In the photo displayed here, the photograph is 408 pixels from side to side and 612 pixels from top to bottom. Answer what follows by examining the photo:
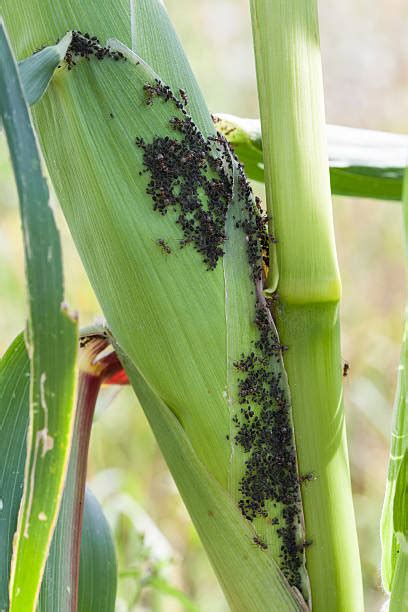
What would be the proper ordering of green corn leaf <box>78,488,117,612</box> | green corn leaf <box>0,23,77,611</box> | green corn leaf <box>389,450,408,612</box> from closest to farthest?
green corn leaf <box>0,23,77,611</box>, green corn leaf <box>389,450,408,612</box>, green corn leaf <box>78,488,117,612</box>

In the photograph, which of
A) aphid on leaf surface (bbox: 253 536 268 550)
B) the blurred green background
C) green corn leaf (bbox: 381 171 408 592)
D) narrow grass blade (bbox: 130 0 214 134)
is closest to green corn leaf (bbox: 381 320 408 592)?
green corn leaf (bbox: 381 171 408 592)

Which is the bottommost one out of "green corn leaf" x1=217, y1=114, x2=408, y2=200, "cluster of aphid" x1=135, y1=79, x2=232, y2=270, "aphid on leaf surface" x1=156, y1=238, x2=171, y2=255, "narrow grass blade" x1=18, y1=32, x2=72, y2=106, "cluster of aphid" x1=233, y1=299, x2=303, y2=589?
"cluster of aphid" x1=233, y1=299, x2=303, y2=589

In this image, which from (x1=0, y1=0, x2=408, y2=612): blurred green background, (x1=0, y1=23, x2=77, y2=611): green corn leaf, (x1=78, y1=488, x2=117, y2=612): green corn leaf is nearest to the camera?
(x1=0, y1=23, x2=77, y2=611): green corn leaf

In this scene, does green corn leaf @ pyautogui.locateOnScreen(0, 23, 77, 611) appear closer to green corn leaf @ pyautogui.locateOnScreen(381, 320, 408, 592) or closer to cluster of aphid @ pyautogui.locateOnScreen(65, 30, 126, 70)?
cluster of aphid @ pyautogui.locateOnScreen(65, 30, 126, 70)

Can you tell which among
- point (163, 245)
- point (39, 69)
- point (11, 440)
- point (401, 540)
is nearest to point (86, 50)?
point (39, 69)

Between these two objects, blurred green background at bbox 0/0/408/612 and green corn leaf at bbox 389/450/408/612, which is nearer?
green corn leaf at bbox 389/450/408/612

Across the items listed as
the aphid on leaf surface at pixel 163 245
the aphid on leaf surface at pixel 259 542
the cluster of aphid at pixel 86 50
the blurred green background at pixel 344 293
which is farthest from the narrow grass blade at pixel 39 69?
the blurred green background at pixel 344 293

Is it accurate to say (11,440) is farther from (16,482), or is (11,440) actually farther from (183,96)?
(183,96)

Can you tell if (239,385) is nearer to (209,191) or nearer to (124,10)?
(209,191)

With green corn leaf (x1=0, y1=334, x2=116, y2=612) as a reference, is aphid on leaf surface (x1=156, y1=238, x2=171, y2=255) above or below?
above
